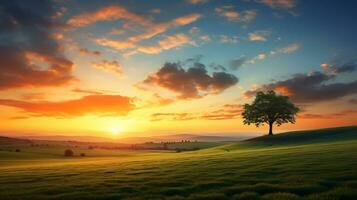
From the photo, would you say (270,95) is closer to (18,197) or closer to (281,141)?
(281,141)

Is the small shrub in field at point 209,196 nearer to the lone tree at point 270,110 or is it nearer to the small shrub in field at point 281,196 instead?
the small shrub in field at point 281,196

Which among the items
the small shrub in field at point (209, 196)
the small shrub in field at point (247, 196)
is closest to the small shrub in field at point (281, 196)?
the small shrub in field at point (247, 196)

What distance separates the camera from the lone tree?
111062 millimetres

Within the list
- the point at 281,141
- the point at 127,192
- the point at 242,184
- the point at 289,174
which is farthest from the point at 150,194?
the point at 281,141

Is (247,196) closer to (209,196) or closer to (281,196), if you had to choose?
(281,196)

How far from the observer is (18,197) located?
22.3m

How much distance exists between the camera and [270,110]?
365ft

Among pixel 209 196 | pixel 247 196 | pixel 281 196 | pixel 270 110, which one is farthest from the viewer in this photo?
pixel 270 110

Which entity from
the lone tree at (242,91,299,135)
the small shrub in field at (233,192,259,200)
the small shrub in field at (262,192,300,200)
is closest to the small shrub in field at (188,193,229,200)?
the small shrub in field at (233,192,259,200)

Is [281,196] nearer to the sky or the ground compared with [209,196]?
nearer to the sky

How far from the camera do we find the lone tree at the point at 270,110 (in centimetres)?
11106

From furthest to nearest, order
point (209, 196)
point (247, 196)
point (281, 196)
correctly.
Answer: point (209, 196) → point (247, 196) → point (281, 196)

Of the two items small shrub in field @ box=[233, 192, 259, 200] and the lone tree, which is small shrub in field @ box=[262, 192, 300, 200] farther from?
the lone tree

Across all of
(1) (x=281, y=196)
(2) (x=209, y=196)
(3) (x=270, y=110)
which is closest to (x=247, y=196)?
(1) (x=281, y=196)
